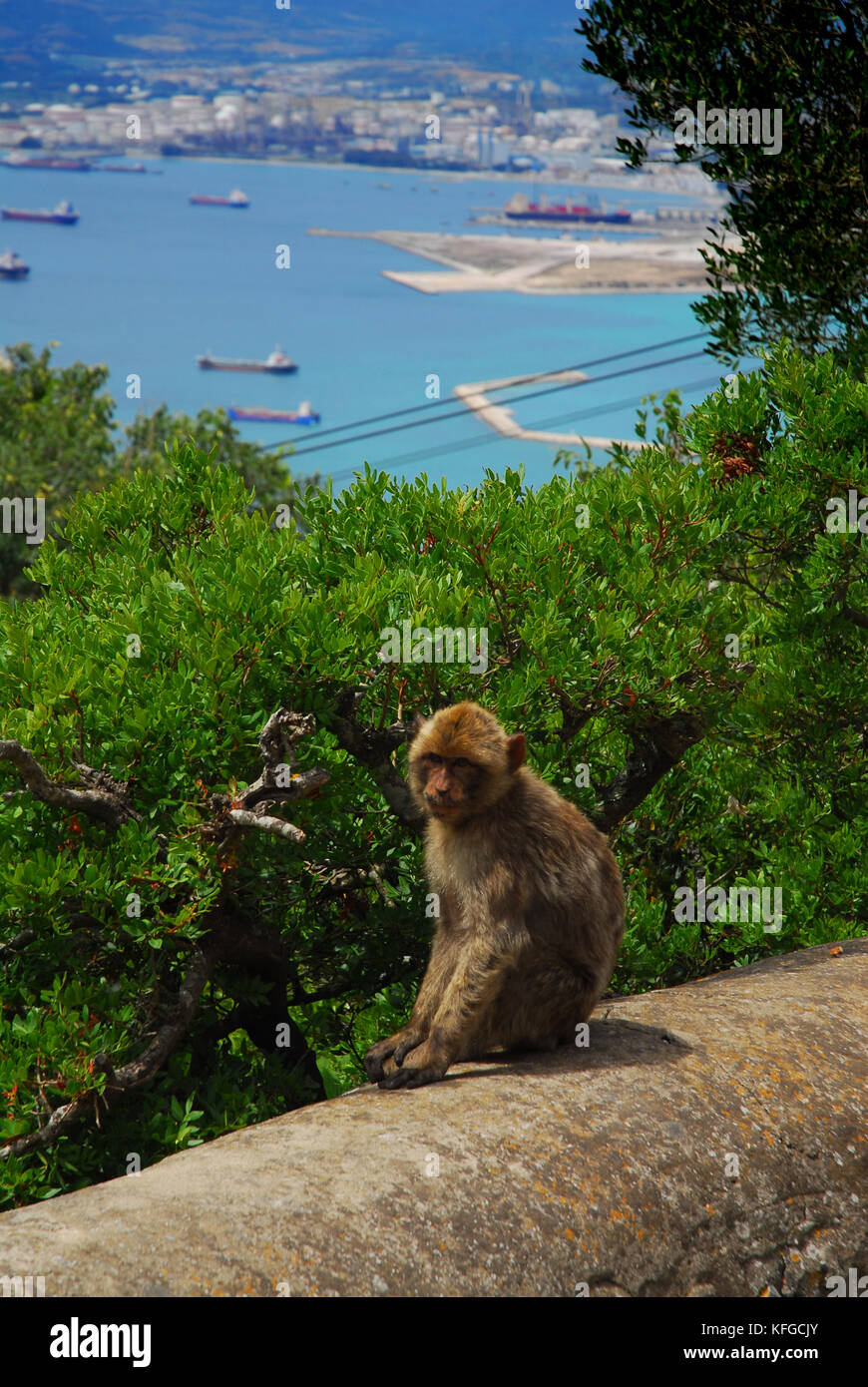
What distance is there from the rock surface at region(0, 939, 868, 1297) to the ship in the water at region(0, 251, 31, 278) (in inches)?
5491

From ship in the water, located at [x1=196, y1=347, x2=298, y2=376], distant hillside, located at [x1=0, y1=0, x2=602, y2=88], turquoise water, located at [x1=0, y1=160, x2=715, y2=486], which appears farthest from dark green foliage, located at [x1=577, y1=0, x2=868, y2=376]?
distant hillside, located at [x1=0, y1=0, x2=602, y2=88]

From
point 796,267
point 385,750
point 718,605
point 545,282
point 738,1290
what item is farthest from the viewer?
point 545,282

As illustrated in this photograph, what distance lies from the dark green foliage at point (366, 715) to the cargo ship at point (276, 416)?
3437 inches

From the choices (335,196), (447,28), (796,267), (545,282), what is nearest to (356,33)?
(447,28)

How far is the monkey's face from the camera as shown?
19.1 ft

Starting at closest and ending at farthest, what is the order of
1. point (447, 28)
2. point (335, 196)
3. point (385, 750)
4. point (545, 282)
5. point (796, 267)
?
point (385, 750) < point (796, 267) < point (545, 282) < point (335, 196) < point (447, 28)

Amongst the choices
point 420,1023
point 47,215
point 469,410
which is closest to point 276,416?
point 469,410

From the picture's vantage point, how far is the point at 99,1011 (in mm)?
5840

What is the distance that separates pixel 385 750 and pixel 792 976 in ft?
8.22

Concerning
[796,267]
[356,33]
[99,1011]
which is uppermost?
[356,33]

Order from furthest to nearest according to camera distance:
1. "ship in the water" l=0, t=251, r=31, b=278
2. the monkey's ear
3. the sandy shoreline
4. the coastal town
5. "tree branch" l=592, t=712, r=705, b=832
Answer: the coastal town
"ship in the water" l=0, t=251, r=31, b=278
the sandy shoreline
"tree branch" l=592, t=712, r=705, b=832
the monkey's ear

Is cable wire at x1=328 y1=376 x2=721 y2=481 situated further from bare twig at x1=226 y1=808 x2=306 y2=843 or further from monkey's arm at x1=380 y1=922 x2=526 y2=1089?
monkey's arm at x1=380 y1=922 x2=526 y2=1089

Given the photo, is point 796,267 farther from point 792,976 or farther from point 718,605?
point 792,976

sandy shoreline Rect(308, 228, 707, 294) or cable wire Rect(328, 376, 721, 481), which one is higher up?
sandy shoreline Rect(308, 228, 707, 294)
